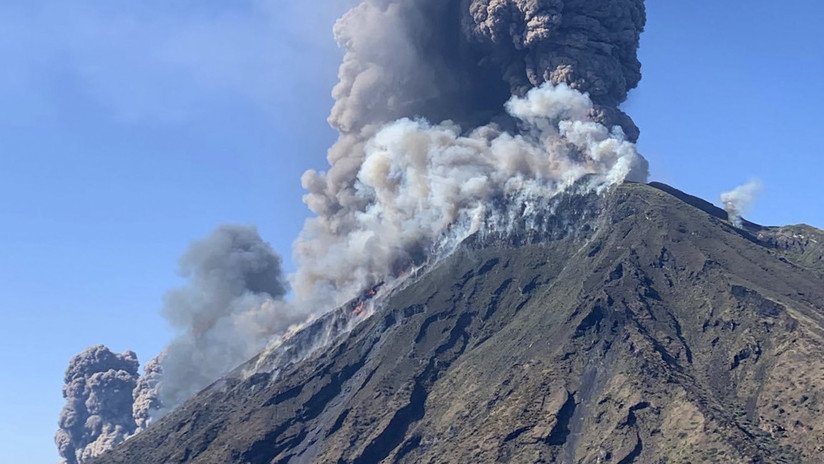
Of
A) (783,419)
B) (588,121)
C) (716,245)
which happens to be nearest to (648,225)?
(716,245)

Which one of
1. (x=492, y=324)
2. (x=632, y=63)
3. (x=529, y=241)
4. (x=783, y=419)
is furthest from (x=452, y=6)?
(x=783, y=419)

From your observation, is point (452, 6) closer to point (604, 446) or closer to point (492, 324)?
point (492, 324)

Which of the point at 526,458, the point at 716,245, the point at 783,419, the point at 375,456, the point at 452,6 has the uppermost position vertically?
the point at 452,6

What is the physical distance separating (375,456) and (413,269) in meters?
46.6

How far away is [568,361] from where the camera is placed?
428 feet

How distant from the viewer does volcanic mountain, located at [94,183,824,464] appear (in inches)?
4574

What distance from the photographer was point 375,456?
129000mm

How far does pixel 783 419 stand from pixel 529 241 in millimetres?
58621

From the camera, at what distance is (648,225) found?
519 ft

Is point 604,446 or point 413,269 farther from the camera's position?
point 413,269

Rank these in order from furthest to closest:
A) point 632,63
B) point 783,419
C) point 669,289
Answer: point 632,63 → point 669,289 → point 783,419

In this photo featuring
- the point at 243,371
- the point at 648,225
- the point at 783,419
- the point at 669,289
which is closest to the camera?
the point at 783,419

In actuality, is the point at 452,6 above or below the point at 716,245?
above

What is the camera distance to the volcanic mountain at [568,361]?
116188 mm
